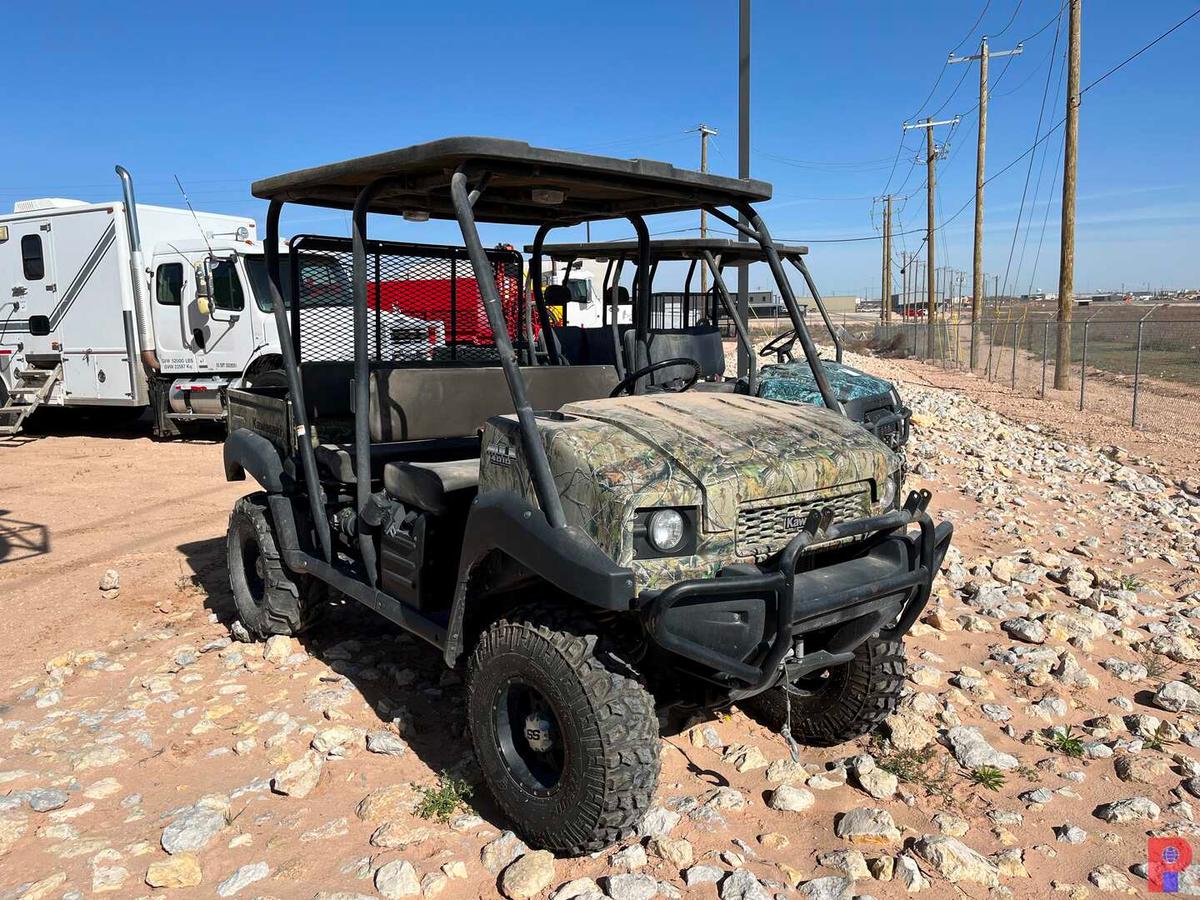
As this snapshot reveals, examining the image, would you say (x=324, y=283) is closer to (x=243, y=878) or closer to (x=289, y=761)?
(x=289, y=761)

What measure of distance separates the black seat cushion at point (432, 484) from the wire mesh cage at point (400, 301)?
1.38 meters

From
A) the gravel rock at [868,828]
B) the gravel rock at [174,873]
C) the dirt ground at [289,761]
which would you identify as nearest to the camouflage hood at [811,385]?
the dirt ground at [289,761]

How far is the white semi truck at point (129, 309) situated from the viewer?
1306cm

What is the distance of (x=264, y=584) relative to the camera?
5199mm

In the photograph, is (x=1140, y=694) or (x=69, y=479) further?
(x=69, y=479)

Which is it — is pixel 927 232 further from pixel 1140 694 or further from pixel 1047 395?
pixel 1140 694

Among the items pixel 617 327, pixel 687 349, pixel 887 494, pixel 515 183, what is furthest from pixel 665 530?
pixel 687 349

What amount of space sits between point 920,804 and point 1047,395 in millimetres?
18638

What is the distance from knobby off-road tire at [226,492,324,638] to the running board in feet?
36.0

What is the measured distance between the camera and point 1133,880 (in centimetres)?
314

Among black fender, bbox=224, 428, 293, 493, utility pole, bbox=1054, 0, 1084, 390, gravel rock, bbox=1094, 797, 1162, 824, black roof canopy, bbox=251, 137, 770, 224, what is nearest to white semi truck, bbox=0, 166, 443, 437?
black fender, bbox=224, 428, 293, 493

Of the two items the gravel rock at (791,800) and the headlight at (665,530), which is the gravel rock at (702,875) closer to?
the gravel rock at (791,800)

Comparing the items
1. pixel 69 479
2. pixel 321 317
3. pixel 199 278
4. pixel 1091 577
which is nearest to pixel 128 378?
pixel 199 278

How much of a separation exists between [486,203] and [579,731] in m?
3.13
